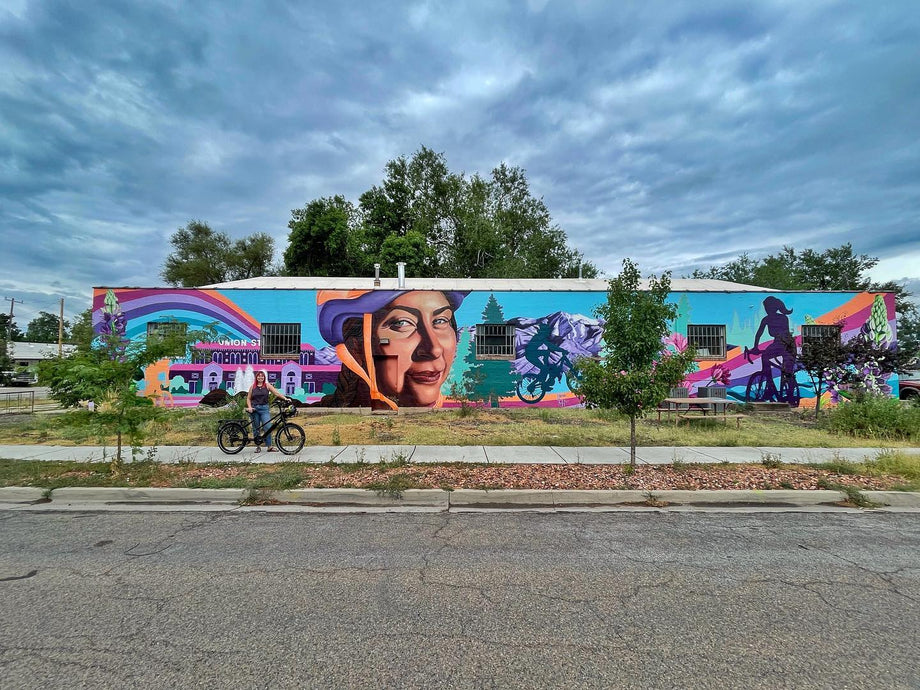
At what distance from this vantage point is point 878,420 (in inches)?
456

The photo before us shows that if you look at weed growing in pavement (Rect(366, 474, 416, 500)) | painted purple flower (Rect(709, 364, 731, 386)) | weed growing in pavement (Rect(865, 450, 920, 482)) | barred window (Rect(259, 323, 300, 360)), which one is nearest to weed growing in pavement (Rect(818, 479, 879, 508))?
weed growing in pavement (Rect(865, 450, 920, 482))

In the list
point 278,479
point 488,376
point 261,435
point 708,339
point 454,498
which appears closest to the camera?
point 454,498

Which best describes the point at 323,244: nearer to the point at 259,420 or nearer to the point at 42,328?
the point at 259,420

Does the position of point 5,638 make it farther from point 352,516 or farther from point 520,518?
point 520,518

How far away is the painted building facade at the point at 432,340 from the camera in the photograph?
18.5 meters

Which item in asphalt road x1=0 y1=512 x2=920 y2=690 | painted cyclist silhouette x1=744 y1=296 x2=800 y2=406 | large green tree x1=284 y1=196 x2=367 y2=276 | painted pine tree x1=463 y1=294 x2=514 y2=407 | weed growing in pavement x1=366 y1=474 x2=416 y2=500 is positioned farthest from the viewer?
large green tree x1=284 y1=196 x2=367 y2=276

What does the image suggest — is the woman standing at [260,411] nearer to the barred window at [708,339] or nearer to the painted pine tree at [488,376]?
the painted pine tree at [488,376]

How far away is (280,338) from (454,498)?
14.4 m

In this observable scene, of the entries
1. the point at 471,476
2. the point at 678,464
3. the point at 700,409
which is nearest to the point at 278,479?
the point at 471,476

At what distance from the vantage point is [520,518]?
5.90 m

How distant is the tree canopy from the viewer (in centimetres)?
3519

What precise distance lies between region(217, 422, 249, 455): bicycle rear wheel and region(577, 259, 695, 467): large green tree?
683 cm

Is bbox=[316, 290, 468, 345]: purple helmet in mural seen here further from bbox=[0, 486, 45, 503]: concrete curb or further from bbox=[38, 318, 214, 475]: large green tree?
bbox=[0, 486, 45, 503]: concrete curb

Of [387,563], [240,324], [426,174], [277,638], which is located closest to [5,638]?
[277,638]
